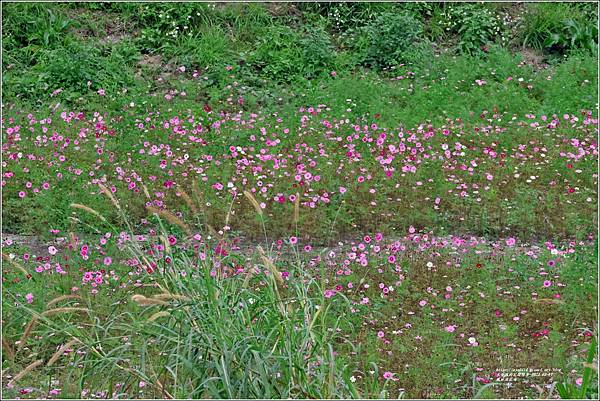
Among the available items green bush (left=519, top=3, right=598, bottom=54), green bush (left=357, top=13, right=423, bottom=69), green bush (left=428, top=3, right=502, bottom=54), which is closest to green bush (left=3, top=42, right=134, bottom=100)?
green bush (left=357, top=13, right=423, bottom=69)

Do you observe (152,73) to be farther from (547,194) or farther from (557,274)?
(557,274)

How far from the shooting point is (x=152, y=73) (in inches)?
369

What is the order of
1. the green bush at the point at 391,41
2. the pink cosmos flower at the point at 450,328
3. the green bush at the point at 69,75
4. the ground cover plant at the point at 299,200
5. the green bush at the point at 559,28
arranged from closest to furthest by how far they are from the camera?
Result: the ground cover plant at the point at 299,200 < the pink cosmos flower at the point at 450,328 < the green bush at the point at 69,75 < the green bush at the point at 391,41 < the green bush at the point at 559,28

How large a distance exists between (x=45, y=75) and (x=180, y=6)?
206 cm

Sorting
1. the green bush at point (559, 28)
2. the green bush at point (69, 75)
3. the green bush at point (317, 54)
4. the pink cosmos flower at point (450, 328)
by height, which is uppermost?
the green bush at point (559, 28)

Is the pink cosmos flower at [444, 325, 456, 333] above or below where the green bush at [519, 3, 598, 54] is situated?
below

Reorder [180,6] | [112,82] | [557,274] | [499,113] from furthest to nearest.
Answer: [180,6], [112,82], [499,113], [557,274]

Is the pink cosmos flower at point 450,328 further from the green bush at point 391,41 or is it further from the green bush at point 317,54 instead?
the green bush at point 391,41

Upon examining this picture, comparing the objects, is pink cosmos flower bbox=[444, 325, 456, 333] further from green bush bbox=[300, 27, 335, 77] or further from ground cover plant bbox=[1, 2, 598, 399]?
green bush bbox=[300, 27, 335, 77]

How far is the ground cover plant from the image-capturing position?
10.9ft

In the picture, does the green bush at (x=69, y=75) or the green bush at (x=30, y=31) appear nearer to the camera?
the green bush at (x=69, y=75)

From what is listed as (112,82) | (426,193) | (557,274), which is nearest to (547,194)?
(426,193)

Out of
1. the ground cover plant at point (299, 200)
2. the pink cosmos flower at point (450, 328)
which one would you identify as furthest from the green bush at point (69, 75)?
the pink cosmos flower at point (450, 328)

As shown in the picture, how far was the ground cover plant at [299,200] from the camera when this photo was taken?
10.9ft
